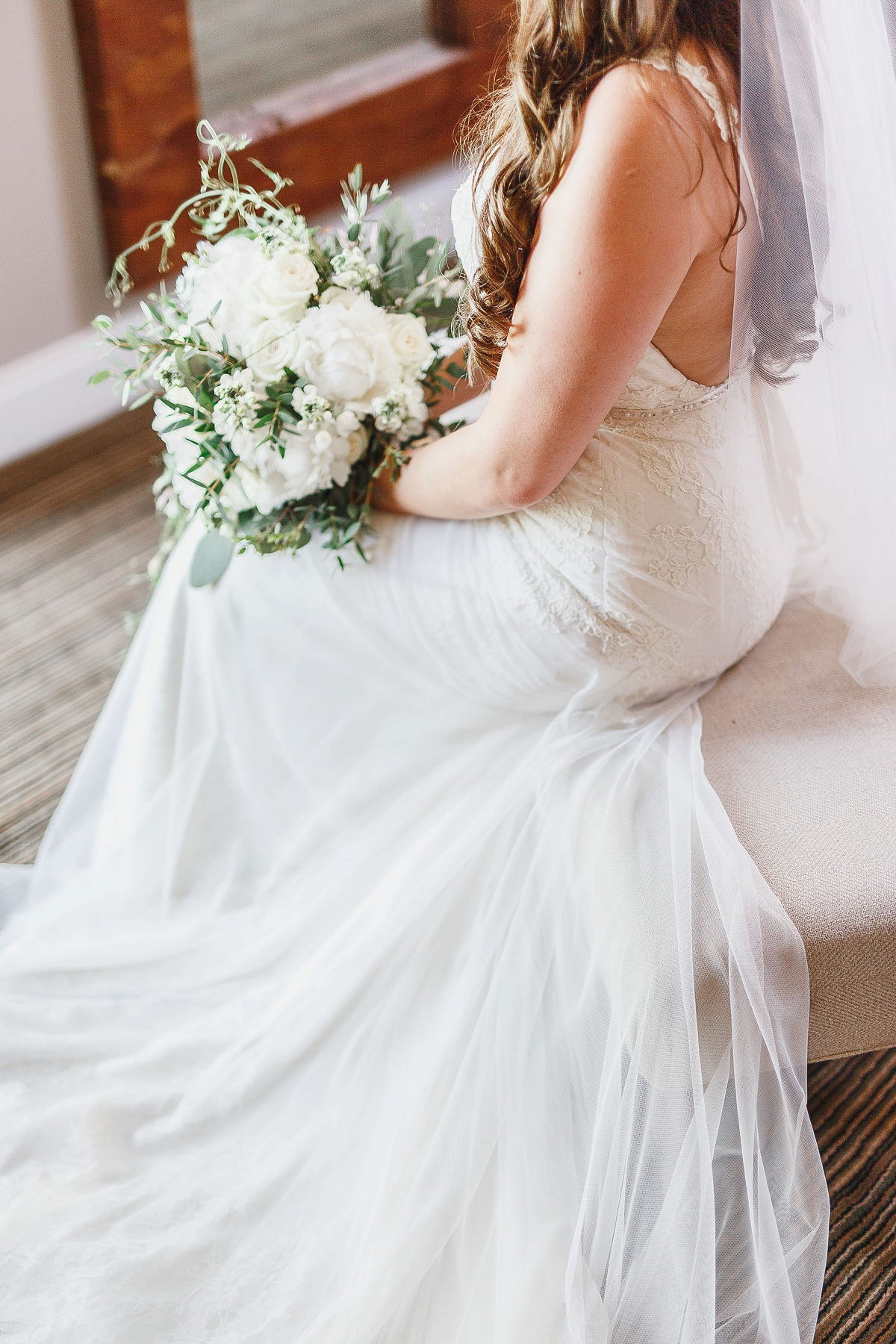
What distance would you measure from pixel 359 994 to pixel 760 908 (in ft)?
1.45

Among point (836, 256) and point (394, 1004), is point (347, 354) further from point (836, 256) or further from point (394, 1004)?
point (394, 1004)

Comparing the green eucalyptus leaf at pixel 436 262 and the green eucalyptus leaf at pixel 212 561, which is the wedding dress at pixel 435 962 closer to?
the green eucalyptus leaf at pixel 212 561

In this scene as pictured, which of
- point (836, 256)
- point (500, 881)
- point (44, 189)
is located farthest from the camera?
point (44, 189)

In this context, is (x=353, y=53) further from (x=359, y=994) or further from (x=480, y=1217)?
(x=480, y=1217)

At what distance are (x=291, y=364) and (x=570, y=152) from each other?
39 centimetres

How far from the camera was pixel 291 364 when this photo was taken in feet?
4.18

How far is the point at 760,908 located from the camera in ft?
3.53

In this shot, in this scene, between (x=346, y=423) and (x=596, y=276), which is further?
(x=346, y=423)

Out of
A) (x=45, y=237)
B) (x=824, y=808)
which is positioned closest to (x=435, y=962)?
(x=824, y=808)

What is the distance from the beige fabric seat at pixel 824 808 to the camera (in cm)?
108

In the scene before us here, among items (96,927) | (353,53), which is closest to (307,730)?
(96,927)

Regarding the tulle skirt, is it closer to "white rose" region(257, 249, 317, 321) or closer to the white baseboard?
"white rose" region(257, 249, 317, 321)

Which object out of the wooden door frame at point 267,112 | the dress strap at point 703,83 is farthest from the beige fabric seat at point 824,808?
the wooden door frame at point 267,112

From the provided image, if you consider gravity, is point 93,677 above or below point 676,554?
below
